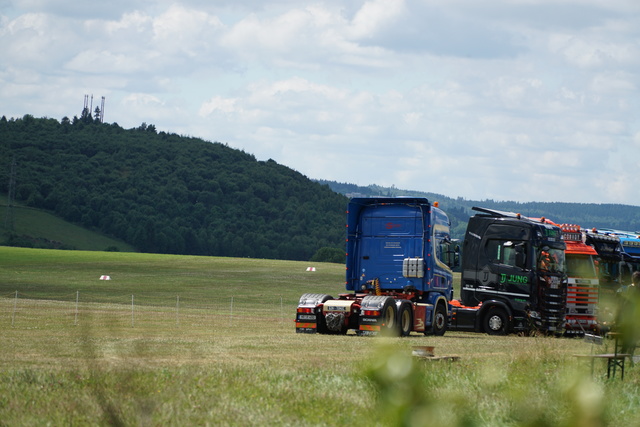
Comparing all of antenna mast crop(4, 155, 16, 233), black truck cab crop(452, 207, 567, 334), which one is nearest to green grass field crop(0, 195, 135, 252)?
antenna mast crop(4, 155, 16, 233)

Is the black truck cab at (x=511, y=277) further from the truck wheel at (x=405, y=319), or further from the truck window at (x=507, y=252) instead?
the truck wheel at (x=405, y=319)

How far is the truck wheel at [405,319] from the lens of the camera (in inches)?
974

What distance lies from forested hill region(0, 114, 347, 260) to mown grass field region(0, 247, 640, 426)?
99419 millimetres

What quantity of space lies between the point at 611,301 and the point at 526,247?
26225 millimetres

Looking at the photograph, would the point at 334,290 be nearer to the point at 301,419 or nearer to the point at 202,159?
the point at 301,419

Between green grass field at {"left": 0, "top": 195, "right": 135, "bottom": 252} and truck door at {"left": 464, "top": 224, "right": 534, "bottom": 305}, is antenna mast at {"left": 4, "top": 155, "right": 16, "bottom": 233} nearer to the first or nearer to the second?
green grass field at {"left": 0, "top": 195, "right": 135, "bottom": 252}

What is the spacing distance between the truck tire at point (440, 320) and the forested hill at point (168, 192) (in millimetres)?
96525

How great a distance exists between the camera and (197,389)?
1128 centimetres

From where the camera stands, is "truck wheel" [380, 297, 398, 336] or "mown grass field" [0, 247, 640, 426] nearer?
"mown grass field" [0, 247, 640, 426]

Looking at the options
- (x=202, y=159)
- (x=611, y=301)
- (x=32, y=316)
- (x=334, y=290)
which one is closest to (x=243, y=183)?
(x=202, y=159)

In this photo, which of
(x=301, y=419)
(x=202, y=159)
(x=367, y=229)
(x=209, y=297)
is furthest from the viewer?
(x=202, y=159)

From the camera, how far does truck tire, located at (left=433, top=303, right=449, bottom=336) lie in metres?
27.2

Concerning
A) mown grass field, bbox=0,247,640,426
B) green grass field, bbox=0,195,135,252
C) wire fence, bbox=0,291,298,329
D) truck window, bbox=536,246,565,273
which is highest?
green grass field, bbox=0,195,135,252

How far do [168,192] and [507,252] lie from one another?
135017 millimetres
